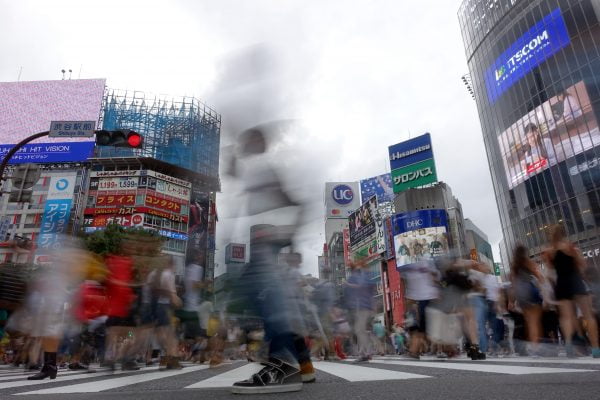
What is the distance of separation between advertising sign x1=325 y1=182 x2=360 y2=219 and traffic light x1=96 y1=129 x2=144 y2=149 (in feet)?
234

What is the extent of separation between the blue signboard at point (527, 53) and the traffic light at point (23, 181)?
3701 centimetres

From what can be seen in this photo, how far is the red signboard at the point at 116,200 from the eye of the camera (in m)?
45.2

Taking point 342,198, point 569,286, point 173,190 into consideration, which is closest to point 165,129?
point 173,190

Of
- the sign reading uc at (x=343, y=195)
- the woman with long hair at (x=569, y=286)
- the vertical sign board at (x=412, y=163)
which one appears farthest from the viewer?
the sign reading uc at (x=343, y=195)

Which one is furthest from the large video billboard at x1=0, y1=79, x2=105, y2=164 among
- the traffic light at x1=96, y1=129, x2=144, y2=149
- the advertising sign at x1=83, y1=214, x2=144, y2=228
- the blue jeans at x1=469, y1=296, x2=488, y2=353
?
the blue jeans at x1=469, y1=296, x2=488, y2=353

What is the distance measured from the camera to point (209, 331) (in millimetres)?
8148

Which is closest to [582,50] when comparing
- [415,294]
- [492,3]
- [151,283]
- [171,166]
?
[492,3]

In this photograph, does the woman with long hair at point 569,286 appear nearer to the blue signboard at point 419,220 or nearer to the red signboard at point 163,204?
the blue signboard at point 419,220

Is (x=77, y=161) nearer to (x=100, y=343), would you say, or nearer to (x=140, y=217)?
(x=140, y=217)

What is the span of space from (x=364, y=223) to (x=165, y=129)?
28.7 m

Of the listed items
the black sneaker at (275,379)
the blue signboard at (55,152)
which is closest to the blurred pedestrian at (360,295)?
the black sneaker at (275,379)

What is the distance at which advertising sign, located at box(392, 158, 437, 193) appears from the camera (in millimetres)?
47406

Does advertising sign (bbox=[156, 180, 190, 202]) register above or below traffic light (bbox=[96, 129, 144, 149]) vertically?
Answer: above

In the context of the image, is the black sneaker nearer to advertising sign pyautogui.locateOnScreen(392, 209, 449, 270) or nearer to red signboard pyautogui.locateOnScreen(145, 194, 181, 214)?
advertising sign pyautogui.locateOnScreen(392, 209, 449, 270)
